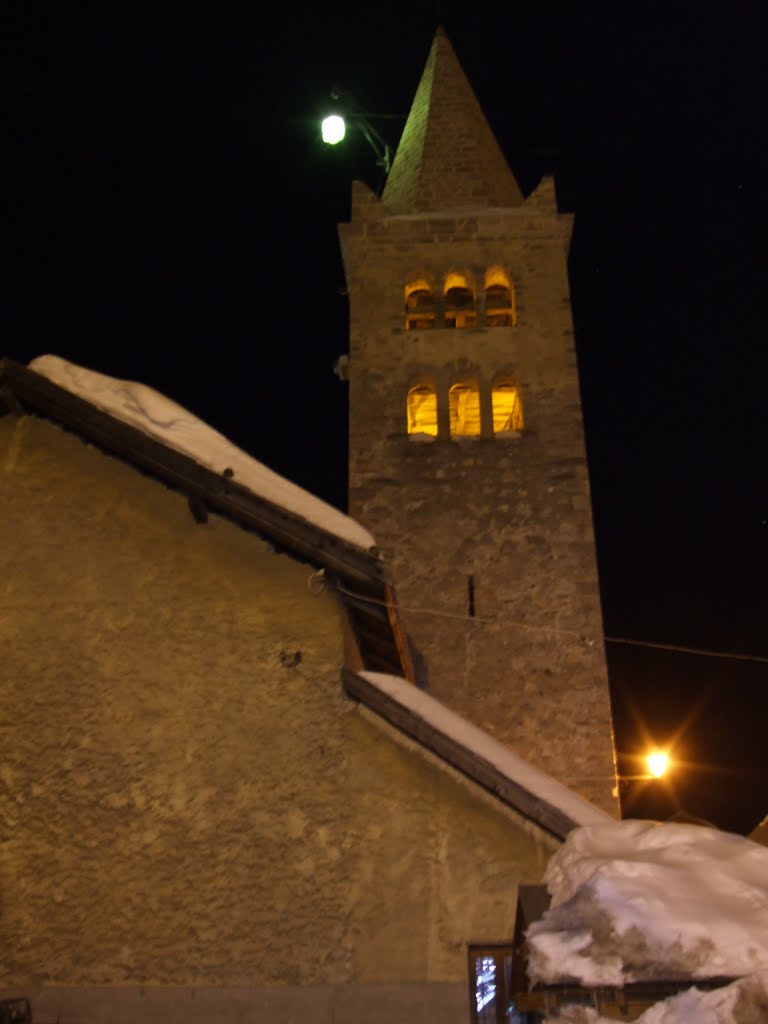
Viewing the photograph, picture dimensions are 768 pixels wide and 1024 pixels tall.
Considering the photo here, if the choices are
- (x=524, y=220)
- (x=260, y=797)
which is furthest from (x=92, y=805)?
(x=524, y=220)

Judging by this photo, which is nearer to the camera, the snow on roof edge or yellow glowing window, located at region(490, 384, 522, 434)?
the snow on roof edge

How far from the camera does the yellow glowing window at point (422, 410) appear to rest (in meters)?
16.9

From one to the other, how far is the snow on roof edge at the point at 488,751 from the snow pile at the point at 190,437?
977 millimetres

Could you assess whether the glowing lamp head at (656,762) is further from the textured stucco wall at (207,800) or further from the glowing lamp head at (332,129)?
the glowing lamp head at (332,129)

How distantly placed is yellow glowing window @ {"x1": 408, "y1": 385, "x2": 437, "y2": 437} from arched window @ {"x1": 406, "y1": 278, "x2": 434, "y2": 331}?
1.06m

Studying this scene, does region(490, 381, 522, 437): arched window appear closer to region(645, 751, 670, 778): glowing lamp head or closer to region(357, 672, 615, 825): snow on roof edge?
region(645, 751, 670, 778): glowing lamp head

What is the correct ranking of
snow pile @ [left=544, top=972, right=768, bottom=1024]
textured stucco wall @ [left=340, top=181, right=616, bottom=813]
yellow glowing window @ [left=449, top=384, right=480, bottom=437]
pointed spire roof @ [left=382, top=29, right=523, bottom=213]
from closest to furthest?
snow pile @ [left=544, top=972, right=768, bottom=1024] < textured stucco wall @ [left=340, top=181, right=616, bottom=813] < yellow glowing window @ [left=449, top=384, right=480, bottom=437] < pointed spire roof @ [left=382, top=29, right=523, bottom=213]

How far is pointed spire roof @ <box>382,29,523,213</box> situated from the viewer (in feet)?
62.2

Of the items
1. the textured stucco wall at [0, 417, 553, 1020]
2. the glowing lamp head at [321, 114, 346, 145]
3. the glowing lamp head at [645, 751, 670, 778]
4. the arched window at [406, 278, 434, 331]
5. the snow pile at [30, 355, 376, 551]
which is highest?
the glowing lamp head at [321, 114, 346, 145]

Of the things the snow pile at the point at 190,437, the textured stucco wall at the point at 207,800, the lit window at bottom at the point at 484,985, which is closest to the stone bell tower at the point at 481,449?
the snow pile at the point at 190,437

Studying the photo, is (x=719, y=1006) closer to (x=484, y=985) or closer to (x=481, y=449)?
(x=484, y=985)

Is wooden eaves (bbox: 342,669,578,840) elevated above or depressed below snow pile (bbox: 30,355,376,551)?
below

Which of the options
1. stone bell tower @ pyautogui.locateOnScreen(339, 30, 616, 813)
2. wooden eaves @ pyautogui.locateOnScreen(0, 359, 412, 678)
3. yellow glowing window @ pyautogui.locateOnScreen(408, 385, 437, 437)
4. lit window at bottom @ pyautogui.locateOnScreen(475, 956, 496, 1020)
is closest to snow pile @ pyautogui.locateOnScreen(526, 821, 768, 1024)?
lit window at bottom @ pyautogui.locateOnScreen(475, 956, 496, 1020)

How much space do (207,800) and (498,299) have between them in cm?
1245
